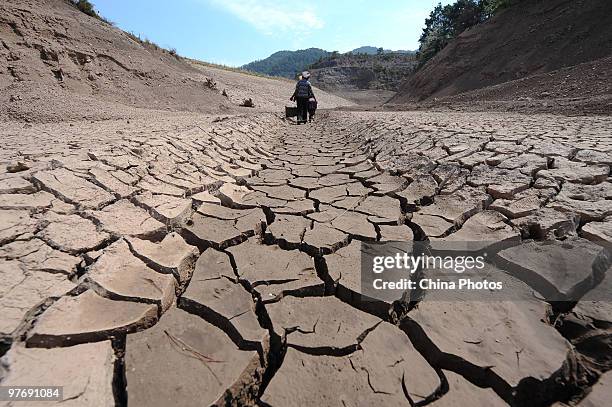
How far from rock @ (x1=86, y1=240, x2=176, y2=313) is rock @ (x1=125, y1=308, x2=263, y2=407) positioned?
15 centimetres

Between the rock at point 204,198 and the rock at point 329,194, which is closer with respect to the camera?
the rock at point 204,198

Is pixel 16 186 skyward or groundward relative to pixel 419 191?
skyward

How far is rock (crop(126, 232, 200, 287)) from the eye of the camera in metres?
1.50

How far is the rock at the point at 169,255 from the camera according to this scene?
1.50 m

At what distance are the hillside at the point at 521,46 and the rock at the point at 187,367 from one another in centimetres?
994

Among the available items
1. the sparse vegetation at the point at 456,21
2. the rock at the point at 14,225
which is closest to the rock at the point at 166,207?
the rock at the point at 14,225

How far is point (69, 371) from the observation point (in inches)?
37.4

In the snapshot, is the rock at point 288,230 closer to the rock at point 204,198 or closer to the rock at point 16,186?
the rock at point 204,198

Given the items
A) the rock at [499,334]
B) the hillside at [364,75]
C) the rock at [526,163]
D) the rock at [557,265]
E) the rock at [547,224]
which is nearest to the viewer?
the rock at [499,334]

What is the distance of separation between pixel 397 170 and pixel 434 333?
201 cm

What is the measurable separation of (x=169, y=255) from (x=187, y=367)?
73 centimetres

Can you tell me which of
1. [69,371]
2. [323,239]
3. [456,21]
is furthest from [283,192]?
[456,21]

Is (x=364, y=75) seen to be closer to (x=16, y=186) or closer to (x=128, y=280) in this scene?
(x=16, y=186)

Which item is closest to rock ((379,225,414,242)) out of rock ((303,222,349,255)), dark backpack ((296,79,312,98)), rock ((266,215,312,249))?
rock ((303,222,349,255))
